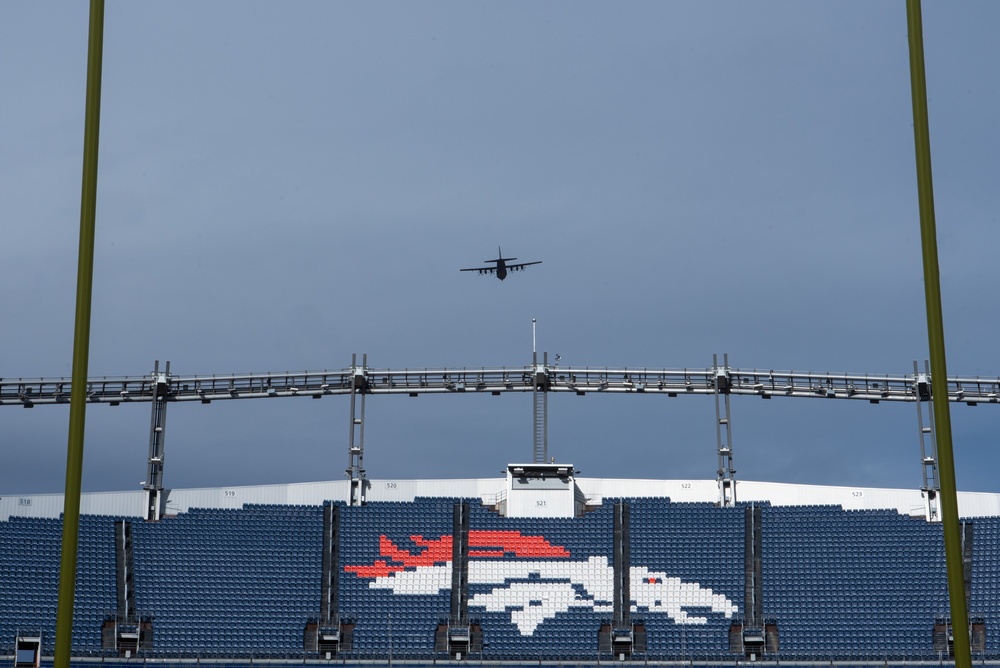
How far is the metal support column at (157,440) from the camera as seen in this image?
61.5 metres

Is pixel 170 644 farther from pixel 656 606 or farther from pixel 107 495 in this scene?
pixel 656 606

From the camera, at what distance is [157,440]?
62062mm

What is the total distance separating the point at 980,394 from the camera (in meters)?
62.1

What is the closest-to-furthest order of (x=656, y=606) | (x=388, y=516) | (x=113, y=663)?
(x=113, y=663) < (x=656, y=606) < (x=388, y=516)

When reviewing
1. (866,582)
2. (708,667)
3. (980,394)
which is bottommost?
(708,667)

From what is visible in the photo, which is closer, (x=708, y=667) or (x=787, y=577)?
(x=708, y=667)

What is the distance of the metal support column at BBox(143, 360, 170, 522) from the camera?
6150cm

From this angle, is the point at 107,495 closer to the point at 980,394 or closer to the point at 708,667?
the point at 708,667

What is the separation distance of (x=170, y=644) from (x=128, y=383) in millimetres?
15052

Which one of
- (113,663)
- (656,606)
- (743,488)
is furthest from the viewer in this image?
(743,488)

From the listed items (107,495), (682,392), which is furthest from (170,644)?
(682,392)

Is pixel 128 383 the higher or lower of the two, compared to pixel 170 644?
higher

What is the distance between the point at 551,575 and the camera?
56062 millimetres

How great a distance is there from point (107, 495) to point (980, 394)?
4540 cm
